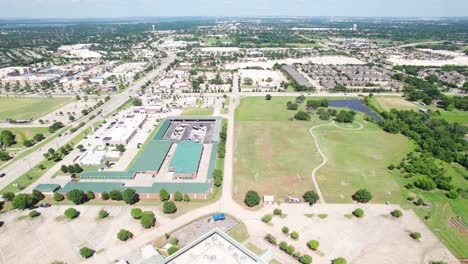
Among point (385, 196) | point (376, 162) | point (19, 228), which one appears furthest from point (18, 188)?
point (376, 162)

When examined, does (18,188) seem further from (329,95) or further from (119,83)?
(329,95)

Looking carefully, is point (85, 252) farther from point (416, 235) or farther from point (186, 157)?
point (416, 235)

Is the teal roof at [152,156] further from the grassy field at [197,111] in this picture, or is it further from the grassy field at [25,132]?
the grassy field at [25,132]

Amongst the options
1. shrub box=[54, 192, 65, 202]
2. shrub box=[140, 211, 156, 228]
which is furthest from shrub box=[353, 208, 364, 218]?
shrub box=[54, 192, 65, 202]

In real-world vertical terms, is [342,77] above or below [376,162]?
above

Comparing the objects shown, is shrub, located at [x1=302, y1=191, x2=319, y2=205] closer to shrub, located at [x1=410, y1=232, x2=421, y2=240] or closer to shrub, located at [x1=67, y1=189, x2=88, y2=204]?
shrub, located at [x1=410, y1=232, x2=421, y2=240]

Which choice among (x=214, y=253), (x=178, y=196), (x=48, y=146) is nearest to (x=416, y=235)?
(x=214, y=253)

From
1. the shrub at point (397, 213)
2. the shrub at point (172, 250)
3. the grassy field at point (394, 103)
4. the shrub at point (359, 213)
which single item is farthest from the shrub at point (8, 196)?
the grassy field at point (394, 103)
